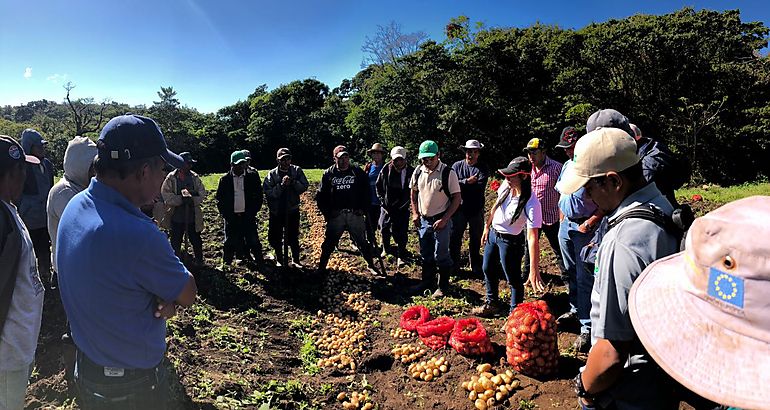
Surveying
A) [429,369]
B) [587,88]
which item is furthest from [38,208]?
[587,88]

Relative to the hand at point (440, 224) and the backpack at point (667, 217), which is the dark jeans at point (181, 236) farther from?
the backpack at point (667, 217)

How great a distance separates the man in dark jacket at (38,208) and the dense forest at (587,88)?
44.3ft

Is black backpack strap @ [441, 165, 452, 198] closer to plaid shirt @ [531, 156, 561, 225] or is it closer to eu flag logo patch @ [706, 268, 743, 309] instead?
plaid shirt @ [531, 156, 561, 225]

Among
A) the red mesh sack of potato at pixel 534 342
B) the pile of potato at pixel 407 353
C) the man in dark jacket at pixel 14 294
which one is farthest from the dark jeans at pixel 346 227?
the man in dark jacket at pixel 14 294

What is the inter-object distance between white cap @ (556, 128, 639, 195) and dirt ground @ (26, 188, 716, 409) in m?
2.23

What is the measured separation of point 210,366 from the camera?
4.15 metres

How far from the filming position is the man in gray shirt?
1.72m

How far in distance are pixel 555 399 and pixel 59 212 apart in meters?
4.43

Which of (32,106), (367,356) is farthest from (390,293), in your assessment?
(32,106)

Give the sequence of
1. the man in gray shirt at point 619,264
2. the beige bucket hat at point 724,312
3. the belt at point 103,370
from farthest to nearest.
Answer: the belt at point 103,370
the man in gray shirt at point 619,264
the beige bucket hat at point 724,312

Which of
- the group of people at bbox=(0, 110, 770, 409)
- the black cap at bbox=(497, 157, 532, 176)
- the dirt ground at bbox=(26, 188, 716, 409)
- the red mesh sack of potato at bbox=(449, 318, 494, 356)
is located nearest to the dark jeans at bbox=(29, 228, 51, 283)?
the dirt ground at bbox=(26, 188, 716, 409)

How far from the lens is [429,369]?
3.99 m

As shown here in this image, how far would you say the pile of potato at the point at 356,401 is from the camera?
3621 millimetres

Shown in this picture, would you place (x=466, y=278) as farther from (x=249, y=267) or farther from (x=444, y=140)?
(x=444, y=140)
